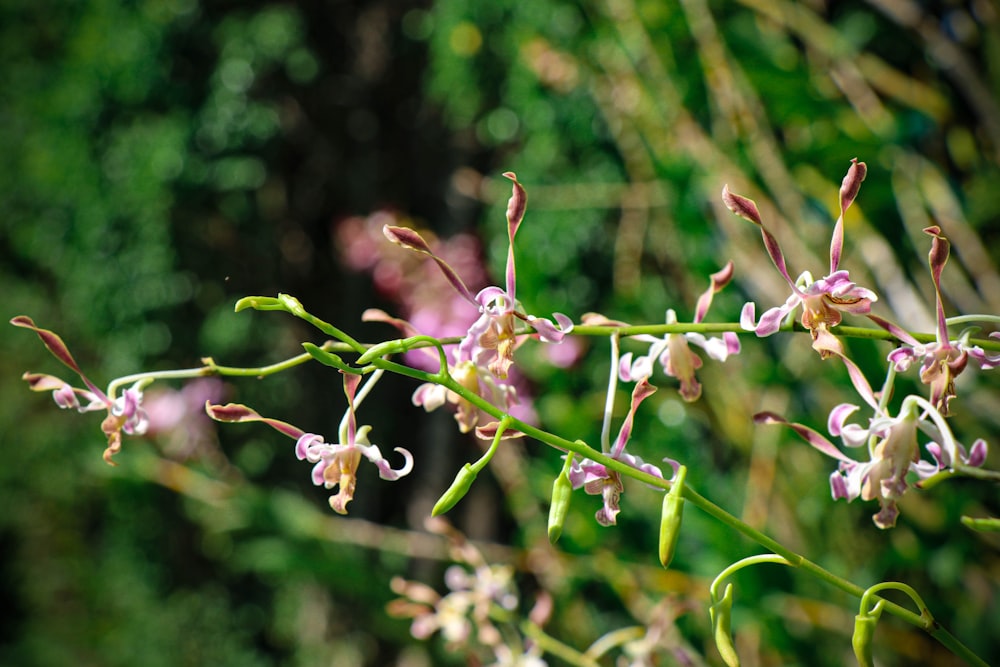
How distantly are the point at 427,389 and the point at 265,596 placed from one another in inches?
66.7

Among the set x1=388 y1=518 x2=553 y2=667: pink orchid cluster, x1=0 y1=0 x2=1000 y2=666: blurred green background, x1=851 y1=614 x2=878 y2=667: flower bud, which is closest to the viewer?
x1=851 y1=614 x2=878 y2=667: flower bud

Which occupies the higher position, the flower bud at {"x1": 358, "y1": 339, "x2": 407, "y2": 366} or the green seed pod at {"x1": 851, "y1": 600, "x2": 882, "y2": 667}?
the flower bud at {"x1": 358, "y1": 339, "x2": 407, "y2": 366}

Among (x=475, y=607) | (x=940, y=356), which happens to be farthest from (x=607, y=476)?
(x=475, y=607)

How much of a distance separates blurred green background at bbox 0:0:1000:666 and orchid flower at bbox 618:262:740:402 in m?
0.34

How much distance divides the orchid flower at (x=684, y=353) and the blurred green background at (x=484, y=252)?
343 mm

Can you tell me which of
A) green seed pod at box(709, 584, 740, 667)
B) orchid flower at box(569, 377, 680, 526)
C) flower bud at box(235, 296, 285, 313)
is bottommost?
green seed pod at box(709, 584, 740, 667)

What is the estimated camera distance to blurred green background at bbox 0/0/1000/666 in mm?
874

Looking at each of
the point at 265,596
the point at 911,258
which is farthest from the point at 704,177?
the point at 265,596

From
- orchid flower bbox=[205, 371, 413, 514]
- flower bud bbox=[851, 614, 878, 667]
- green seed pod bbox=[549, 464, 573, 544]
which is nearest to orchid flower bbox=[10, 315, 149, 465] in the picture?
orchid flower bbox=[205, 371, 413, 514]

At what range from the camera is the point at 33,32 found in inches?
75.0

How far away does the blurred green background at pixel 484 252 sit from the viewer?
34.4 inches

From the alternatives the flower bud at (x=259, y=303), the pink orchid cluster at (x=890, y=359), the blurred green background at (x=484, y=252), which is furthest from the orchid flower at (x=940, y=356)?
the blurred green background at (x=484, y=252)

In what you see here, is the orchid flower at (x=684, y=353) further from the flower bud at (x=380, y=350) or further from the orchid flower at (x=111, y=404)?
the orchid flower at (x=111, y=404)

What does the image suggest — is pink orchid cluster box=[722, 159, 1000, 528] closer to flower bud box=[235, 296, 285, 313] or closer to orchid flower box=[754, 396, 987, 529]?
orchid flower box=[754, 396, 987, 529]
